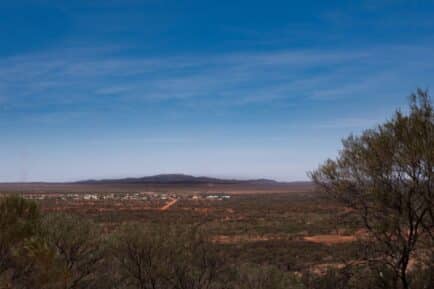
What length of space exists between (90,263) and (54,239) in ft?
5.27

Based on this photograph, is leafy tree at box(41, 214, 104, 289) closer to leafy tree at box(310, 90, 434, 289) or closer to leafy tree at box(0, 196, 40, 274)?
leafy tree at box(0, 196, 40, 274)

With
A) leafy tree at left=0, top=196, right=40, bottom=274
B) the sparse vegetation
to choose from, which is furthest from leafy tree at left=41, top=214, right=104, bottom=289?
leafy tree at left=0, top=196, right=40, bottom=274

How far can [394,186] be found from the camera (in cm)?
1234

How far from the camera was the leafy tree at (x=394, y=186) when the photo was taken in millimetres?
11711

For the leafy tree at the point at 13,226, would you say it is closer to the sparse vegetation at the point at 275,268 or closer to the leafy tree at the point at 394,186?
the sparse vegetation at the point at 275,268

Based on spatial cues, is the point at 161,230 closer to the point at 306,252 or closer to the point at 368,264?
the point at 368,264

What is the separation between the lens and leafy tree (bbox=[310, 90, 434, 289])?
38.4ft

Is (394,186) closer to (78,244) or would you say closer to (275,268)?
(275,268)

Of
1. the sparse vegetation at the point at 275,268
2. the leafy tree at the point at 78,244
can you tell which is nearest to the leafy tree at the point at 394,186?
the sparse vegetation at the point at 275,268

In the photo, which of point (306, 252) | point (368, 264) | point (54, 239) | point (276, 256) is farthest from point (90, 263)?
point (306, 252)

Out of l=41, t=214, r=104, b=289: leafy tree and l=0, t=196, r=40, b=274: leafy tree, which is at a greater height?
l=0, t=196, r=40, b=274: leafy tree

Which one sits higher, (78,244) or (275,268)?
(78,244)

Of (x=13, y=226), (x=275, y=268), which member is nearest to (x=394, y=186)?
(x=275, y=268)

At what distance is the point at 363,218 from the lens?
13.3 meters
